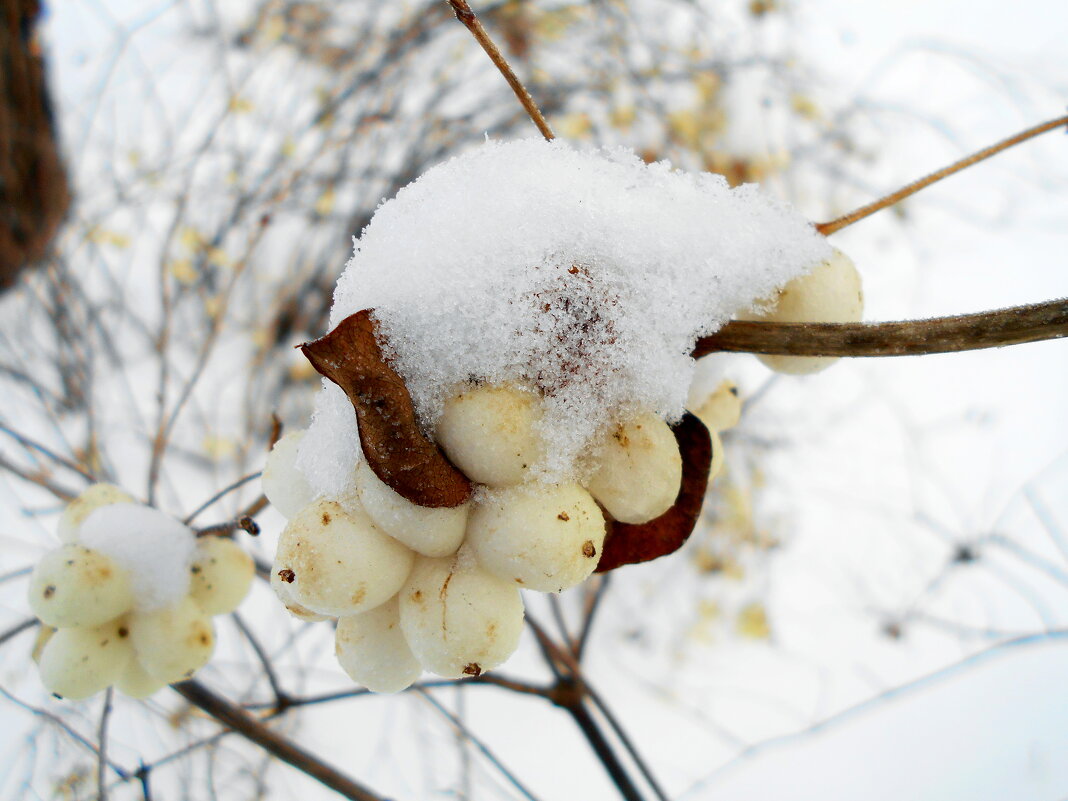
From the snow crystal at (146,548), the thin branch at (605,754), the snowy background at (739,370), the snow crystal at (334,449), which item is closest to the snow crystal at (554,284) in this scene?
the snow crystal at (334,449)

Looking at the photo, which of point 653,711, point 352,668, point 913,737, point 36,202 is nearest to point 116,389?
point 36,202

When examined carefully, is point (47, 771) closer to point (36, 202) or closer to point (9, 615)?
point (9, 615)

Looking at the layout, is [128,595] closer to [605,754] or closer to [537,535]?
[537,535]

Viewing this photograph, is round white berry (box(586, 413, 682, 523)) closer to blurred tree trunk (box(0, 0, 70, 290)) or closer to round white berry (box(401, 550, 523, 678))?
round white berry (box(401, 550, 523, 678))

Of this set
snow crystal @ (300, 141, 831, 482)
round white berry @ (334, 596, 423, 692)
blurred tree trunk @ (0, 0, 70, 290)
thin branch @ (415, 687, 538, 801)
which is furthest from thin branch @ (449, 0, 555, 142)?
blurred tree trunk @ (0, 0, 70, 290)

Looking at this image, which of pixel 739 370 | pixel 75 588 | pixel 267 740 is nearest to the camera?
pixel 75 588

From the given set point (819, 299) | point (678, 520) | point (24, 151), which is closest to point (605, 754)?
point (678, 520)
